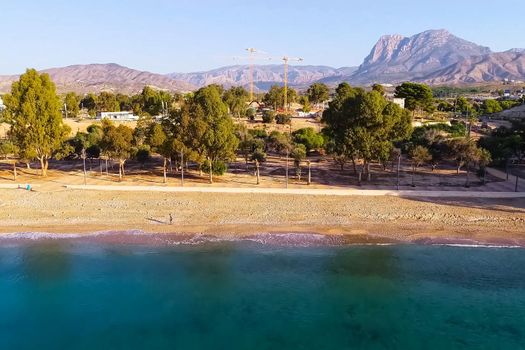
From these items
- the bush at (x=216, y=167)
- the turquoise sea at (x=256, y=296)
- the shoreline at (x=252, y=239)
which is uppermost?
the bush at (x=216, y=167)

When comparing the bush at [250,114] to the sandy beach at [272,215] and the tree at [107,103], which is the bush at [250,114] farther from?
the sandy beach at [272,215]

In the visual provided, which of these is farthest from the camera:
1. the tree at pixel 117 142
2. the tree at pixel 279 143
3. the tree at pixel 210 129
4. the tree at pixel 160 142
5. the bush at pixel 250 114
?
the bush at pixel 250 114

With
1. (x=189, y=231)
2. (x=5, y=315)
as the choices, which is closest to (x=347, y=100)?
(x=189, y=231)

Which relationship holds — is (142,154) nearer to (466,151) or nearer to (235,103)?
(466,151)

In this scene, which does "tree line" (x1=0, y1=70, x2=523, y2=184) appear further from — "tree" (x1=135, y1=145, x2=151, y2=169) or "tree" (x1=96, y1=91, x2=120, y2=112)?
"tree" (x1=96, y1=91, x2=120, y2=112)

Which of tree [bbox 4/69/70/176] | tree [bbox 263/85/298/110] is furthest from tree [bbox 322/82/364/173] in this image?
tree [bbox 263/85/298/110]

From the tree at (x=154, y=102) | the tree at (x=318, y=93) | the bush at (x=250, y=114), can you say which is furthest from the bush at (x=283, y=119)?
the tree at (x=318, y=93)
